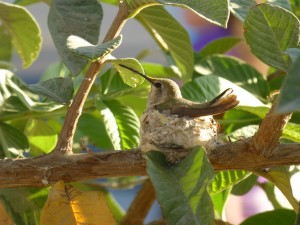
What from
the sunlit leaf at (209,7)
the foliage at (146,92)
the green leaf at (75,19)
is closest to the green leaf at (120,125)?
the foliage at (146,92)

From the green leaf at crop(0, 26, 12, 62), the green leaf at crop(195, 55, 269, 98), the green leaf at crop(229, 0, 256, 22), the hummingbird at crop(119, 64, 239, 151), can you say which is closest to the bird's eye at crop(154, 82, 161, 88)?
the hummingbird at crop(119, 64, 239, 151)

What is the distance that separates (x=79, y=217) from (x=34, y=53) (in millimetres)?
331

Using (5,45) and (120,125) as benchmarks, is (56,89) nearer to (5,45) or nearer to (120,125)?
(120,125)

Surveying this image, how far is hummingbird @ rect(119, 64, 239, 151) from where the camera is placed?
549mm

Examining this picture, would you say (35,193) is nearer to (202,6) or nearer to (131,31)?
(202,6)

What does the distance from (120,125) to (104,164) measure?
200 millimetres

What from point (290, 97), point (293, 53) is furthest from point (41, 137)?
point (290, 97)

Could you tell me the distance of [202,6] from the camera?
1.73 feet

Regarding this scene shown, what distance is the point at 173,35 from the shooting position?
0.79 metres

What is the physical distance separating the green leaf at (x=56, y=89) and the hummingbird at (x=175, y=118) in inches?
2.3

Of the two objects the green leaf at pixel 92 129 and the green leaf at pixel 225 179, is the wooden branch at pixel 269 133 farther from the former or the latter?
the green leaf at pixel 92 129

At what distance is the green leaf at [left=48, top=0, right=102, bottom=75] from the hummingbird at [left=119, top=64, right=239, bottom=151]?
3.1 inches

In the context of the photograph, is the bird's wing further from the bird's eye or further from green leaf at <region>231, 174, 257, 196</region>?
green leaf at <region>231, 174, 257, 196</region>

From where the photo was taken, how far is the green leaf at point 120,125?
0.73 m
